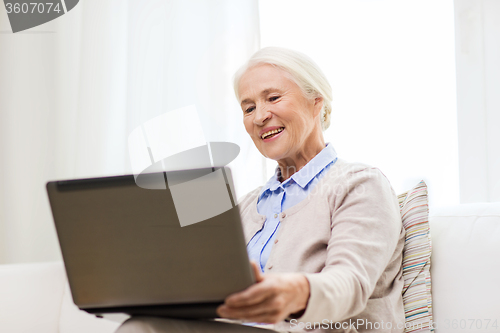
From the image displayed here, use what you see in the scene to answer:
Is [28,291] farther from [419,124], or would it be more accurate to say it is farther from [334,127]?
[419,124]

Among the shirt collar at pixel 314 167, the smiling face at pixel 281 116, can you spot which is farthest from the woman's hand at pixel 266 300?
the smiling face at pixel 281 116

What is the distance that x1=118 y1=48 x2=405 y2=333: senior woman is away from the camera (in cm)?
69

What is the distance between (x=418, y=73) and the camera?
185 centimetres

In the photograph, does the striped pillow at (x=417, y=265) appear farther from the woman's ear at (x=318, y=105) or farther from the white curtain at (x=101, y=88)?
the white curtain at (x=101, y=88)

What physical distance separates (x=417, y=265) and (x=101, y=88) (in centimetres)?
162

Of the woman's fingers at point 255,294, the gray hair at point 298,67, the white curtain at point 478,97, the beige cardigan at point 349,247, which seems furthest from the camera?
the white curtain at point 478,97

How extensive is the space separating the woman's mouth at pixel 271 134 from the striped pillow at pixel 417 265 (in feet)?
1.32

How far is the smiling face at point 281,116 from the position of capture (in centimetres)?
129

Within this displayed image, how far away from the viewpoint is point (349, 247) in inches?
33.5

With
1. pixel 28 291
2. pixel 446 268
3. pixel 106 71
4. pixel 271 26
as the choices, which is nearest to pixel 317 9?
pixel 271 26

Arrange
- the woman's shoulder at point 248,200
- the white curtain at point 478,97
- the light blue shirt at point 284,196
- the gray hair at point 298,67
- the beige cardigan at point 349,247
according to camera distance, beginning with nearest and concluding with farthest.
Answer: the beige cardigan at point 349,247 < the light blue shirt at point 284,196 < the gray hair at point 298,67 < the woman's shoulder at point 248,200 < the white curtain at point 478,97

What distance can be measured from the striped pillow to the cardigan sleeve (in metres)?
0.05

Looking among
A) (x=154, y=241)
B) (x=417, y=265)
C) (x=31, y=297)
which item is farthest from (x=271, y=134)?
(x=31, y=297)

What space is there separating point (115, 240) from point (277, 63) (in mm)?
756
